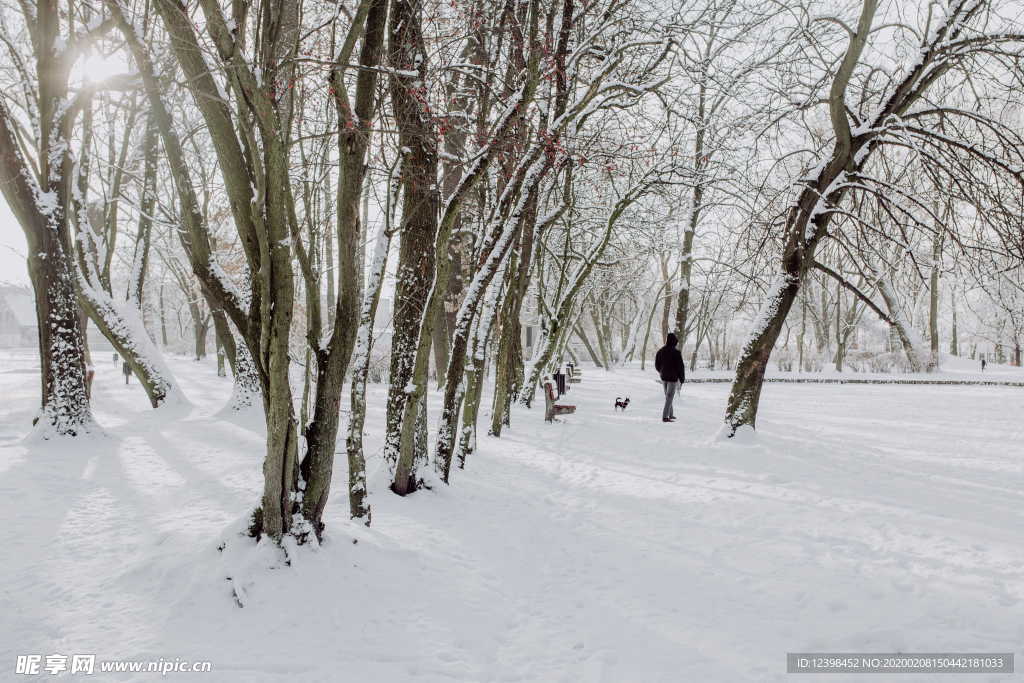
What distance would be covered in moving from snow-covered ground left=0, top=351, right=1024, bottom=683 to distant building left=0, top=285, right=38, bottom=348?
62.1 metres

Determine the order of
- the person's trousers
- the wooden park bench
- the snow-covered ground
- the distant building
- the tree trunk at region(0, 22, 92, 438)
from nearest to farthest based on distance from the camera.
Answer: the snow-covered ground
the tree trunk at region(0, 22, 92, 438)
the wooden park bench
the person's trousers
the distant building

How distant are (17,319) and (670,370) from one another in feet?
265

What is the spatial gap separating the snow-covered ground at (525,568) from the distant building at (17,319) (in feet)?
204

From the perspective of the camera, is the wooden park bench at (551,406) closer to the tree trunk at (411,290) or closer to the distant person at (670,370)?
the distant person at (670,370)

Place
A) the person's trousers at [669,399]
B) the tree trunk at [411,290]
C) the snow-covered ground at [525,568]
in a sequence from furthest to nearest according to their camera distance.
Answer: the person's trousers at [669,399]
the tree trunk at [411,290]
the snow-covered ground at [525,568]

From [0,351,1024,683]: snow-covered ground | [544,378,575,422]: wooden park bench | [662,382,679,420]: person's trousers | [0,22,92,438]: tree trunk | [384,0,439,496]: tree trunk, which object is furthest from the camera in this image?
[662,382,679,420]: person's trousers

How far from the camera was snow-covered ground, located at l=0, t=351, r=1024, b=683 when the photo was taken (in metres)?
3.06

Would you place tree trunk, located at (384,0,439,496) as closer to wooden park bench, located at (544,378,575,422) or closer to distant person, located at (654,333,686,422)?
wooden park bench, located at (544,378,575,422)

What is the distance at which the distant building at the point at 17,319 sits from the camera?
61344mm

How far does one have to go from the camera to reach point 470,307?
6117 mm

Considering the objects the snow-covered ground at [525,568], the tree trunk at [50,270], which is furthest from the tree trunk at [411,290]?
the tree trunk at [50,270]

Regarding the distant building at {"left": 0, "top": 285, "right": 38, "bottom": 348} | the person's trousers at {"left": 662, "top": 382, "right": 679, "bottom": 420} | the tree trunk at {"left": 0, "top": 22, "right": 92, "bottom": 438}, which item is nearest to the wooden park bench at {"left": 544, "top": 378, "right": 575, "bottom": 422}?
the person's trousers at {"left": 662, "top": 382, "right": 679, "bottom": 420}

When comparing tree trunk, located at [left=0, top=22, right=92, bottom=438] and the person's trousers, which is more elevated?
tree trunk, located at [left=0, top=22, right=92, bottom=438]

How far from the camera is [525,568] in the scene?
14.8ft
